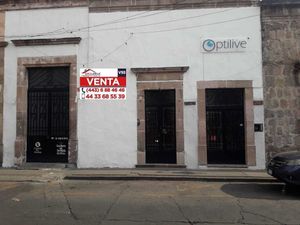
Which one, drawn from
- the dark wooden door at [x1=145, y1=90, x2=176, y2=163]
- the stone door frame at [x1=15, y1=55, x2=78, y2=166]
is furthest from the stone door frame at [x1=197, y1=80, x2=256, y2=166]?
the stone door frame at [x1=15, y1=55, x2=78, y2=166]

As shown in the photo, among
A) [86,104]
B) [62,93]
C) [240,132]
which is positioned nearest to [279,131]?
[240,132]

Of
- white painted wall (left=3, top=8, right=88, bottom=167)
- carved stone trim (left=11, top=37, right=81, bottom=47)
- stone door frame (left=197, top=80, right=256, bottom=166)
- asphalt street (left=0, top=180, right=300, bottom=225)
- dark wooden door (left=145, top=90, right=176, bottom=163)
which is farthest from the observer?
white painted wall (left=3, top=8, right=88, bottom=167)

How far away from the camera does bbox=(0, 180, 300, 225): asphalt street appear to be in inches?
299

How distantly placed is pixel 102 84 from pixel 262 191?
24.6 ft

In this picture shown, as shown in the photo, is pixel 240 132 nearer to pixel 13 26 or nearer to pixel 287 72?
pixel 287 72

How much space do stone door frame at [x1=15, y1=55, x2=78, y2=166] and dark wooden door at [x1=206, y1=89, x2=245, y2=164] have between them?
5.06m

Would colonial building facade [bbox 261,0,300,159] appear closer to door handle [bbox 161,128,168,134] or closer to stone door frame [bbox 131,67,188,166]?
stone door frame [bbox 131,67,188,166]

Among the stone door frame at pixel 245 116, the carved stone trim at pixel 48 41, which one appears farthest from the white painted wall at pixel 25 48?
the stone door frame at pixel 245 116

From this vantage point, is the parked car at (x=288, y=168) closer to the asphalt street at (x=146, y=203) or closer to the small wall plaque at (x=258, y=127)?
the asphalt street at (x=146, y=203)

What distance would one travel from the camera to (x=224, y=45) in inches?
605

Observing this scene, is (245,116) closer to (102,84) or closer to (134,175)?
(134,175)

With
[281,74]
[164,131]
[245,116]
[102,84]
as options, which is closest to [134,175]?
[164,131]

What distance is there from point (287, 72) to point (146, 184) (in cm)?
712

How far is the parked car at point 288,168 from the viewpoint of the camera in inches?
394
